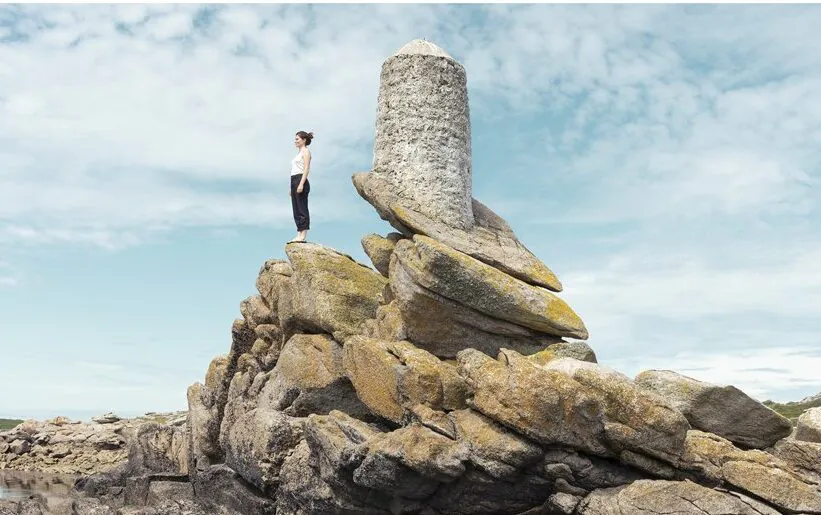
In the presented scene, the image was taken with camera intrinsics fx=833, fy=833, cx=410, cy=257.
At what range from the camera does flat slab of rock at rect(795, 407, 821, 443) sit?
86.1ft

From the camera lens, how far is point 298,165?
105ft

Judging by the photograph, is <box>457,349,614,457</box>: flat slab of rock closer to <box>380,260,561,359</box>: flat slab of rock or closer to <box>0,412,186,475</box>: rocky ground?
<box>380,260,561,359</box>: flat slab of rock

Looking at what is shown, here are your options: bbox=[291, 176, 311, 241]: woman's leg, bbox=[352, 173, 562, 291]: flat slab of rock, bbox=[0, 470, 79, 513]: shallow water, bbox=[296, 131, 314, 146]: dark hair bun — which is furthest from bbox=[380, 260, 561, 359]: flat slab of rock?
bbox=[0, 470, 79, 513]: shallow water

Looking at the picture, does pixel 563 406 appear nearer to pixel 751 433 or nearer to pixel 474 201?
pixel 751 433

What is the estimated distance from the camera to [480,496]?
2183 centimetres

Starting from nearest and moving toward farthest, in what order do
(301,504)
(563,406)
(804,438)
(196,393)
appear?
1. (563,406)
2. (301,504)
3. (804,438)
4. (196,393)

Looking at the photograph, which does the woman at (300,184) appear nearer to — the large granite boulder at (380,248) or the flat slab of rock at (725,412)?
the large granite boulder at (380,248)

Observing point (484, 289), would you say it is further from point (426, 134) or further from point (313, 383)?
point (426, 134)

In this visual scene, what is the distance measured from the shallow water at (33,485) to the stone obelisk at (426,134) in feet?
73.7

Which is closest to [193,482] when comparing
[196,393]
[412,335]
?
[196,393]

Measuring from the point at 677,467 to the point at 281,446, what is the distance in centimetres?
1206

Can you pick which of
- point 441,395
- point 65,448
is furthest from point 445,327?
point 65,448

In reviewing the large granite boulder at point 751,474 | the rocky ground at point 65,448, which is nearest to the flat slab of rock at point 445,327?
the large granite boulder at point 751,474

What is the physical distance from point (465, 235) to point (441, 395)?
796 cm
